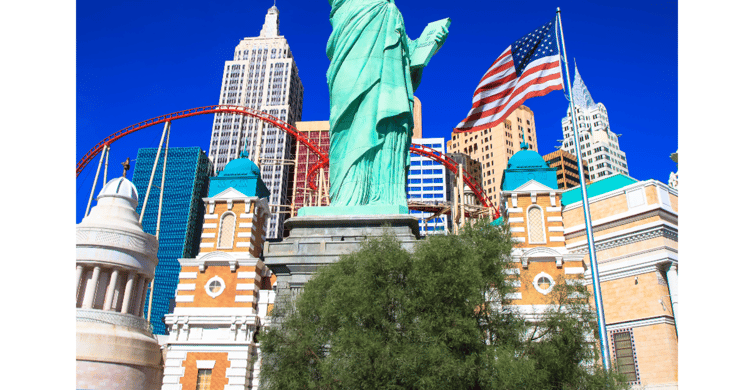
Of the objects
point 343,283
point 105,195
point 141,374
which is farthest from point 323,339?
point 105,195

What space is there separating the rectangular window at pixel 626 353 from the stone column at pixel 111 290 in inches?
643

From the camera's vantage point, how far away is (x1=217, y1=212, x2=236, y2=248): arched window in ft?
72.1

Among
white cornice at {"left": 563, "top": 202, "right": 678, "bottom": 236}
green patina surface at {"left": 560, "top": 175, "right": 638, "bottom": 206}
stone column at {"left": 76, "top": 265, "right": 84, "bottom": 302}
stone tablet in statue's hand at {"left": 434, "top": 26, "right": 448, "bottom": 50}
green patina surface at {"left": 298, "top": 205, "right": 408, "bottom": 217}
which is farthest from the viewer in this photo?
green patina surface at {"left": 560, "top": 175, "right": 638, "bottom": 206}

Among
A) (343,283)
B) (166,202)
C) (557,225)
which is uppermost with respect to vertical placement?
(166,202)

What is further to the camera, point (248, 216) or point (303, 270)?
point (248, 216)

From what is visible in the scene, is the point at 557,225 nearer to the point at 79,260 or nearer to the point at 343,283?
the point at 343,283

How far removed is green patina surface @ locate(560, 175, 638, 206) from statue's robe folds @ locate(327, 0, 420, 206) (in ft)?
33.5

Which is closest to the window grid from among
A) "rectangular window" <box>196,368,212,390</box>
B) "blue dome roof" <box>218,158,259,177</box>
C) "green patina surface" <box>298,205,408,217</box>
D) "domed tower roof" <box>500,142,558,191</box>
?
"domed tower roof" <box>500,142,558,191</box>

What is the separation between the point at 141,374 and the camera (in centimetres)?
1648

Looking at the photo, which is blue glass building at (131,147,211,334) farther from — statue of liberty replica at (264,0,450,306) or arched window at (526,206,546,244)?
statue of liberty replica at (264,0,450,306)

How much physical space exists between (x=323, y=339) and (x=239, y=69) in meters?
89.5

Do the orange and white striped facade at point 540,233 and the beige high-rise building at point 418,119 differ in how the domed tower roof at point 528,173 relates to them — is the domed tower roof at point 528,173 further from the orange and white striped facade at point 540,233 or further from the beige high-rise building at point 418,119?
the beige high-rise building at point 418,119

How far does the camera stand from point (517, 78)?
53.4 ft

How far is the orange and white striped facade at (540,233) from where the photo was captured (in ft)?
65.5
